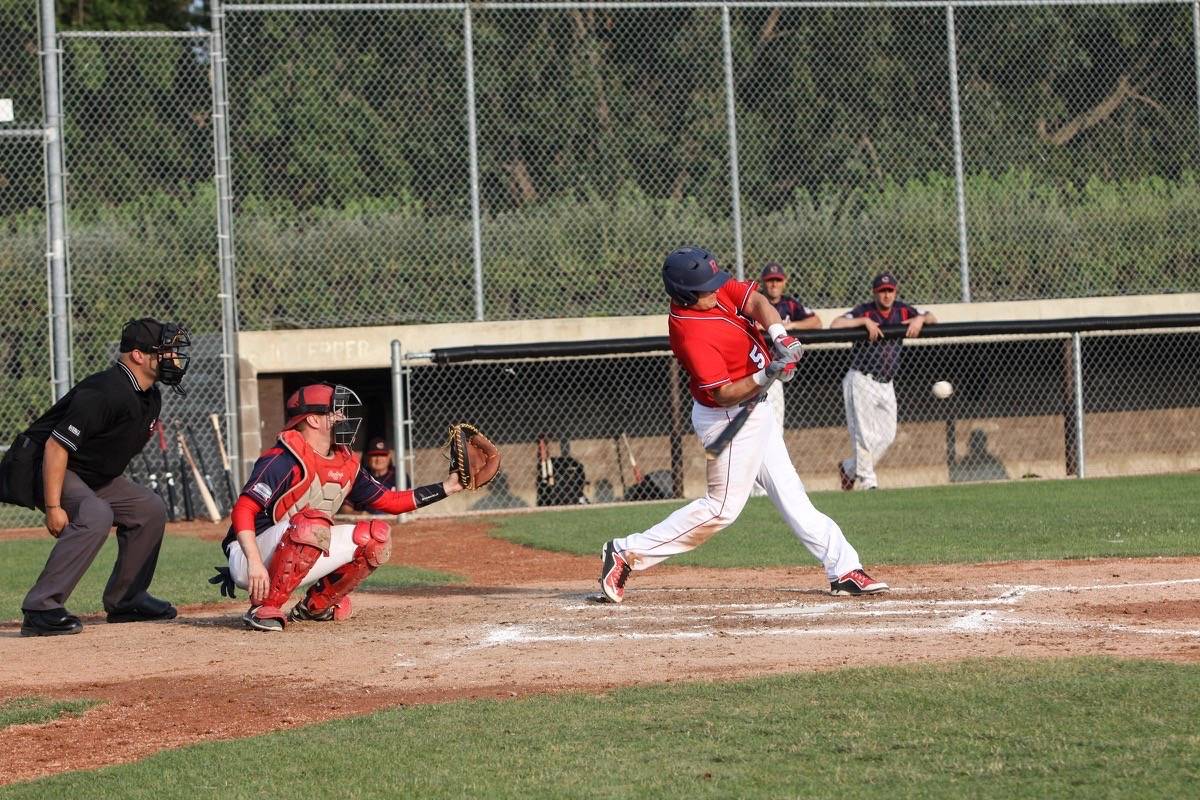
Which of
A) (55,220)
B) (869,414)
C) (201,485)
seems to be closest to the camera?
(869,414)

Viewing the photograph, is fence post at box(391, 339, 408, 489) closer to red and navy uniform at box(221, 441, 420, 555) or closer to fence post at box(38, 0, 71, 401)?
fence post at box(38, 0, 71, 401)

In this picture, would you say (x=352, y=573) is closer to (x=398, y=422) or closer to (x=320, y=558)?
(x=320, y=558)

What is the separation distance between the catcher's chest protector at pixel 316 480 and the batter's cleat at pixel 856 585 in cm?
232

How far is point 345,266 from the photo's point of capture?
15531mm

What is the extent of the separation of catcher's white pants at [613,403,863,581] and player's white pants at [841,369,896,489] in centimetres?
650

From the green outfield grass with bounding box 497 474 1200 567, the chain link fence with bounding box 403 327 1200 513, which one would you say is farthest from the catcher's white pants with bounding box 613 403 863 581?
the chain link fence with bounding box 403 327 1200 513

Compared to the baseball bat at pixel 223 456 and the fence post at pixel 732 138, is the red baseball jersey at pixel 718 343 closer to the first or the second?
the baseball bat at pixel 223 456

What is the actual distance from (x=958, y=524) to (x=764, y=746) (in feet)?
22.2

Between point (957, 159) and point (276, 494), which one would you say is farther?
point (957, 159)

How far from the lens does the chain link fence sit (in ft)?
54.0

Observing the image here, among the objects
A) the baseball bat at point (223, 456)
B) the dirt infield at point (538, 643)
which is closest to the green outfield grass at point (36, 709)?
the dirt infield at point (538, 643)

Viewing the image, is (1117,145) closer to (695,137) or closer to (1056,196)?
(1056,196)

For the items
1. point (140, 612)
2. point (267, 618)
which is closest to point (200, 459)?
point (140, 612)

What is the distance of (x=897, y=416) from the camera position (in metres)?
16.7
